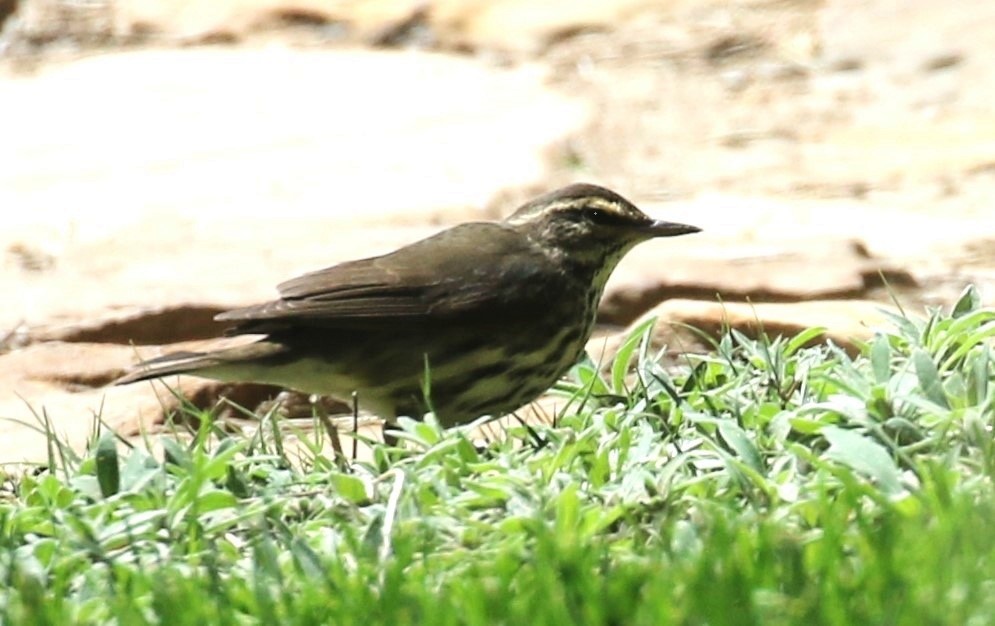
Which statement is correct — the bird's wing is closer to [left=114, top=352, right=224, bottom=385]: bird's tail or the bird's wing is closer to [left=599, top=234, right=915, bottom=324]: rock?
[left=114, top=352, right=224, bottom=385]: bird's tail

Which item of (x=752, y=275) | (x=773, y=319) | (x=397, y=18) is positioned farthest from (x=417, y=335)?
(x=397, y=18)

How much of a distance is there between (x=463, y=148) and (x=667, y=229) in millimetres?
2201

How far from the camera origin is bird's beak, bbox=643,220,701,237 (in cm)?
678

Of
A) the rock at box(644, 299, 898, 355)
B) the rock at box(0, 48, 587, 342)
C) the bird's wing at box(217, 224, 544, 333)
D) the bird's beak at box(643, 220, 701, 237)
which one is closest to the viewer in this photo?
the bird's wing at box(217, 224, 544, 333)

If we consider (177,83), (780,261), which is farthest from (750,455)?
(177,83)

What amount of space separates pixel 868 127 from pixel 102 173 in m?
3.05

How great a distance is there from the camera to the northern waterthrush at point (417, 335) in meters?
6.18

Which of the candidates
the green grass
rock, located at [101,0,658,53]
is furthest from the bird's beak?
rock, located at [101,0,658,53]

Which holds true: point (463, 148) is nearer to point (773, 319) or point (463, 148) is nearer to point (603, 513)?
point (773, 319)

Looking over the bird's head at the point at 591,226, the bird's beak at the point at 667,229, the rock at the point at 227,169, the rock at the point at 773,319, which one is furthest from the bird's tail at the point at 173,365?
the bird's beak at the point at 667,229

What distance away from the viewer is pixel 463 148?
29.0ft

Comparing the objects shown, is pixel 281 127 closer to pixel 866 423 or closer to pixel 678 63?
pixel 678 63

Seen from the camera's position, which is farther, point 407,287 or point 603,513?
point 407,287

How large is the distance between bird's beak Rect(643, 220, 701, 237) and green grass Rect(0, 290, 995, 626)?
0.90 meters
